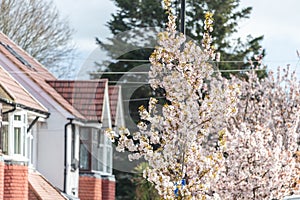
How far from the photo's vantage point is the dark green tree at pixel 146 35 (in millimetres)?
49469

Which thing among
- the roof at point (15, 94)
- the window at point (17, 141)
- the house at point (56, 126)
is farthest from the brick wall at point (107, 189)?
the window at point (17, 141)

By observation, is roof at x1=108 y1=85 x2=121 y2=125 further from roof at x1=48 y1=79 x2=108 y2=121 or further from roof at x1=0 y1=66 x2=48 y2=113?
roof at x1=0 y1=66 x2=48 y2=113

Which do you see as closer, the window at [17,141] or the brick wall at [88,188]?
the window at [17,141]

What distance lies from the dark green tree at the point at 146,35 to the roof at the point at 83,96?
13090 millimetres

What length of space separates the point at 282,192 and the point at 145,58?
28346 mm

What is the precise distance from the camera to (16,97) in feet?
84.6

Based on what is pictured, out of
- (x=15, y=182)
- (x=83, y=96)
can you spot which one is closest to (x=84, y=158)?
(x=83, y=96)

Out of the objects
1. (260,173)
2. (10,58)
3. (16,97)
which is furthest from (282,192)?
(10,58)

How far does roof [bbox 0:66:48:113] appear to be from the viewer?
967 inches

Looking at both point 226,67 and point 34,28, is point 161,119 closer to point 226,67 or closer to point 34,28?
point 34,28

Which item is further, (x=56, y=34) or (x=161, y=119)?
(x=56, y=34)

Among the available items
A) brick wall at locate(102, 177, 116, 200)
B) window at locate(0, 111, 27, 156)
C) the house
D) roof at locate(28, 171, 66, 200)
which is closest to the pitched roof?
the house

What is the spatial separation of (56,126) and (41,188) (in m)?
3.51

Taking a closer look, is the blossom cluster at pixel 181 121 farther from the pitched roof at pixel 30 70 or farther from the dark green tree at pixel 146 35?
the dark green tree at pixel 146 35
